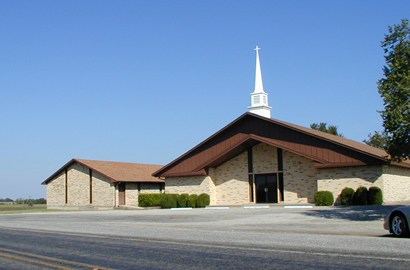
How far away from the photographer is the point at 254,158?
37.3 m

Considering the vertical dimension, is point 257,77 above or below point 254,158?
above

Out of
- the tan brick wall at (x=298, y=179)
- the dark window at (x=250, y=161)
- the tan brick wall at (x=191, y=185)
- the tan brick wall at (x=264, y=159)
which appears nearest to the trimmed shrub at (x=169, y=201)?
the tan brick wall at (x=191, y=185)

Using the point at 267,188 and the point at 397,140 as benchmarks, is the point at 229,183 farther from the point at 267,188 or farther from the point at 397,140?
the point at 397,140

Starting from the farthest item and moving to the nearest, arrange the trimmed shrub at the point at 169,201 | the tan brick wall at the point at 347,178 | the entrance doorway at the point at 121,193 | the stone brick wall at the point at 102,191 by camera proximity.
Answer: the entrance doorway at the point at 121,193, the stone brick wall at the point at 102,191, the trimmed shrub at the point at 169,201, the tan brick wall at the point at 347,178

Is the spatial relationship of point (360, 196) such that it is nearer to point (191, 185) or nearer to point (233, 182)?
point (233, 182)

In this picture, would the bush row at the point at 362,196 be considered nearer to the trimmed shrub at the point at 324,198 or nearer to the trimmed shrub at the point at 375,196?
the trimmed shrub at the point at 375,196

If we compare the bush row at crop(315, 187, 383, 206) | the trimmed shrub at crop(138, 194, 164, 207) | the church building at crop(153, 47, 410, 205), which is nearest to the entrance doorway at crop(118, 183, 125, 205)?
the trimmed shrub at crop(138, 194, 164, 207)

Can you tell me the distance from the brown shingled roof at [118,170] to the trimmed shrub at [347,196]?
2045 cm

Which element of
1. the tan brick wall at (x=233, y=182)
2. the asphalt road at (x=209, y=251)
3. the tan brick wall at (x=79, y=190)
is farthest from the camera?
the tan brick wall at (x=79, y=190)

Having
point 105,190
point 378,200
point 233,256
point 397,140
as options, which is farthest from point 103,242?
point 105,190

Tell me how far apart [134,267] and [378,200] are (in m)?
23.6

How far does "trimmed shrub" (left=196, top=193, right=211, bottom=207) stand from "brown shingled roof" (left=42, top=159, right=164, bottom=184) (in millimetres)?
9448

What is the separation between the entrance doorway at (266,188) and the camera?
3631cm

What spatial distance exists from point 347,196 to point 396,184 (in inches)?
180
